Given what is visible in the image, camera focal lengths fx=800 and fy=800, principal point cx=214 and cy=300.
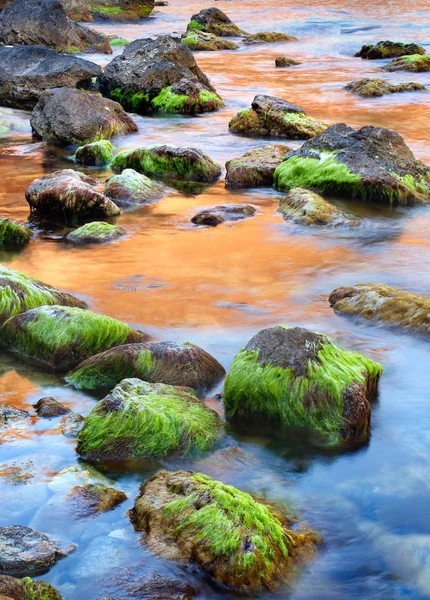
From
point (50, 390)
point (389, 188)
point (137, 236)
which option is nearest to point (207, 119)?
point (389, 188)

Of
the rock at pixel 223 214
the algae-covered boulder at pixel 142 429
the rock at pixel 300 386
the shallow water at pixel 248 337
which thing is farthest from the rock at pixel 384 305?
the rock at pixel 223 214

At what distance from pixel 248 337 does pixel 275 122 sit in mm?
8481

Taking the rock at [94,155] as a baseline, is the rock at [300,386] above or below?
below

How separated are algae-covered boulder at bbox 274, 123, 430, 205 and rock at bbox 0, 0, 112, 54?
40.3 feet

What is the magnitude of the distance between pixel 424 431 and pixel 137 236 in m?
4.77

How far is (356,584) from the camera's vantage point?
3770 millimetres

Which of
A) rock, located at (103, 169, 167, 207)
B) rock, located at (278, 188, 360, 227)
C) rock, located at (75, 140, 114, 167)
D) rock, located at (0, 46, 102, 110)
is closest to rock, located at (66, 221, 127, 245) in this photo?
rock, located at (103, 169, 167, 207)

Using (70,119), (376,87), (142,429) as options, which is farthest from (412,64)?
(142,429)

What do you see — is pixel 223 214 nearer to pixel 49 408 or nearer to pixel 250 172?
pixel 250 172

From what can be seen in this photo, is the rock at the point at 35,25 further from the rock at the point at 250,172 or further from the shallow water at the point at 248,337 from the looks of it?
the rock at the point at 250,172

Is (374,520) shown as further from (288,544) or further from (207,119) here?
(207,119)

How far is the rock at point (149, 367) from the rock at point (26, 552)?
1.76m

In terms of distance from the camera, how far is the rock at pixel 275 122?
1382 centimetres

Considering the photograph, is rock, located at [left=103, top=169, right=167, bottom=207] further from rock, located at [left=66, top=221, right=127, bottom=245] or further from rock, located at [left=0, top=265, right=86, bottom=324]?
rock, located at [left=0, top=265, right=86, bottom=324]
